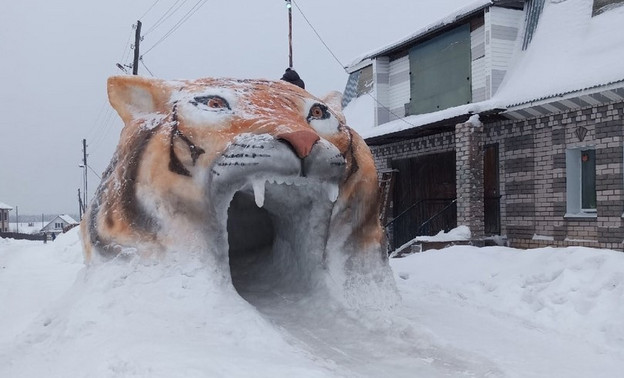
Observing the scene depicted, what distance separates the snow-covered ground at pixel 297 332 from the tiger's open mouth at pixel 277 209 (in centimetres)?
43

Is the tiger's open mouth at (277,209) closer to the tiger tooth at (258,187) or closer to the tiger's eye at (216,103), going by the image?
the tiger tooth at (258,187)

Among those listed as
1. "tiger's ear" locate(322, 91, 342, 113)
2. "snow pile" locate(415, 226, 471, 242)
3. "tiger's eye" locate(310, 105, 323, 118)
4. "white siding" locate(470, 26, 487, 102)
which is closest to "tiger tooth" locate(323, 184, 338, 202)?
"tiger's eye" locate(310, 105, 323, 118)

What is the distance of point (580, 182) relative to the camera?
10.4 metres

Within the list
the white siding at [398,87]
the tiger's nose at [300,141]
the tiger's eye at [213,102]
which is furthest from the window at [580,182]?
the tiger's eye at [213,102]

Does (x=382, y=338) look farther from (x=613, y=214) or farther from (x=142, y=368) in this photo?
(x=613, y=214)

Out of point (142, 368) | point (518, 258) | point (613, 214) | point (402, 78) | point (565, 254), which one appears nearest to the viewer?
point (142, 368)

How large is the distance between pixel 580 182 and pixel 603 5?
10.7ft

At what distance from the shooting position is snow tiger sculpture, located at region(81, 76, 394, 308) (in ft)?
16.9

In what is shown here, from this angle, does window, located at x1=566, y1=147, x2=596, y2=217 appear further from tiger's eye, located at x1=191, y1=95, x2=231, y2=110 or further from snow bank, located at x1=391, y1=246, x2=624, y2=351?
tiger's eye, located at x1=191, y1=95, x2=231, y2=110

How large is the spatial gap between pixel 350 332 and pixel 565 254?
4.01 metres

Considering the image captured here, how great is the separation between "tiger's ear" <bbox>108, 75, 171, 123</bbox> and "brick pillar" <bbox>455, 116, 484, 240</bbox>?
6.91 m

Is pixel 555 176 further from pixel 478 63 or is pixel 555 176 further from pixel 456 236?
pixel 478 63

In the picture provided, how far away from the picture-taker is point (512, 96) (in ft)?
34.6

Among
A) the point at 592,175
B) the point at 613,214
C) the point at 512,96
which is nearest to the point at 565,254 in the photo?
the point at 613,214
